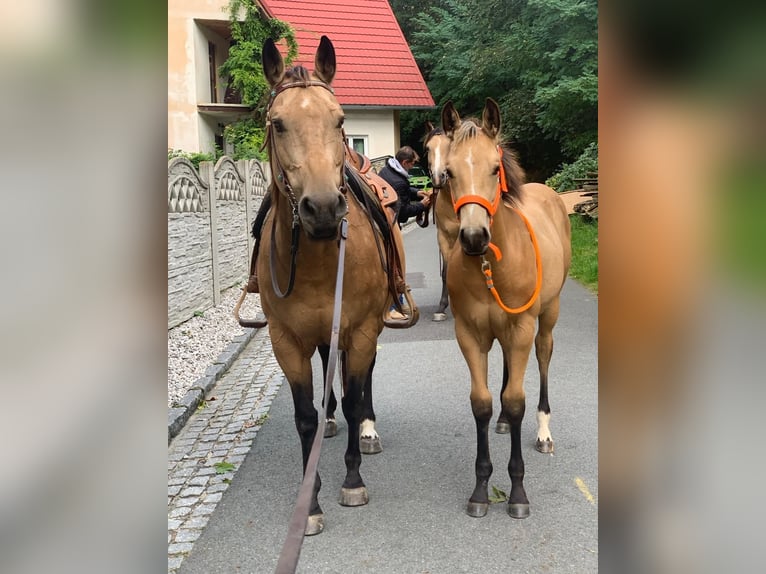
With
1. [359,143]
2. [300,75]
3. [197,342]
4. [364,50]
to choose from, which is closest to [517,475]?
[300,75]

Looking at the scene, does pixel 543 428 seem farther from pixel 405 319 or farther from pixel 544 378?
pixel 405 319

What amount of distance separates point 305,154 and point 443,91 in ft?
87.5

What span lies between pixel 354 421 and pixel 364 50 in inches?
764

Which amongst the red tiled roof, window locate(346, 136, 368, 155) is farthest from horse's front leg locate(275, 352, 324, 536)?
window locate(346, 136, 368, 155)

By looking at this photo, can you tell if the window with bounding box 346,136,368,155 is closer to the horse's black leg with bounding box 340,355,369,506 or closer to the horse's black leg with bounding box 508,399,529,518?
the horse's black leg with bounding box 340,355,369,506

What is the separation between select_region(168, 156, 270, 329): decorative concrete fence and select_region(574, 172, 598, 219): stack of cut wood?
8087 mm

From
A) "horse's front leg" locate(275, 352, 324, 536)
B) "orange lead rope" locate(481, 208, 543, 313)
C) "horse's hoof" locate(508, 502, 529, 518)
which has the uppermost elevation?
"orange lead rope" locate(481, 208, 543, 313)

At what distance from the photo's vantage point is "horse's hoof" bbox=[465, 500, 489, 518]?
11.0ft

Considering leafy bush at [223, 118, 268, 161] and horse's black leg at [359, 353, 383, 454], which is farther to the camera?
leafy bush at [223, 118, 268, 161]

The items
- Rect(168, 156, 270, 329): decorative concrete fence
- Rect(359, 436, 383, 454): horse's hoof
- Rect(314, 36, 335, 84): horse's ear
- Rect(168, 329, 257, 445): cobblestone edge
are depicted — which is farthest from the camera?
Rect(168, 156, 270, 329): decorative concrete fence
